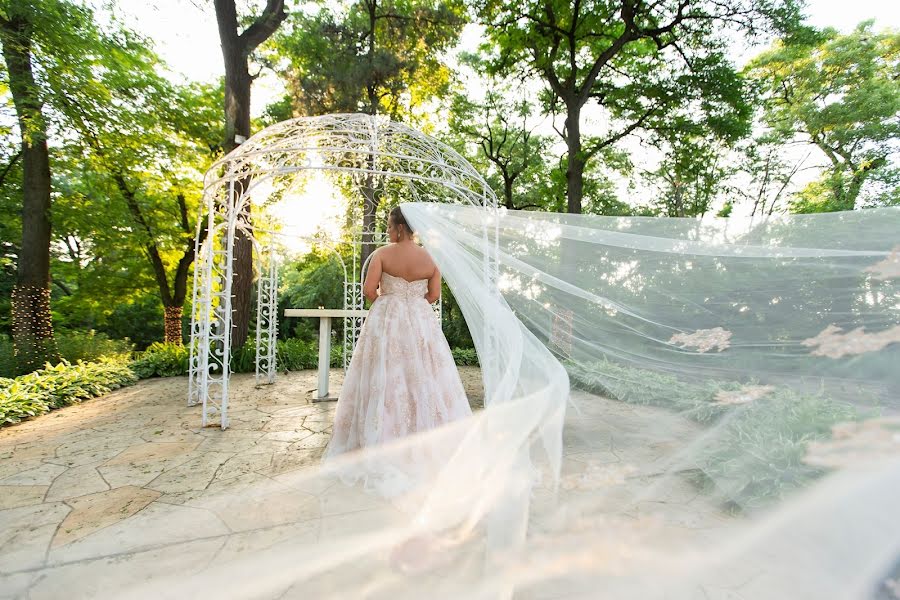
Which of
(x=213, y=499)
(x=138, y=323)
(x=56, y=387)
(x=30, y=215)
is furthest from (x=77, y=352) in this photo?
(x=138, y=323)

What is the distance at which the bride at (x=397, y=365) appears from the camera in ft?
10.7

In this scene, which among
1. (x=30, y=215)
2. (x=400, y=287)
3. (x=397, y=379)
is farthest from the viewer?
(x=30, y=215)

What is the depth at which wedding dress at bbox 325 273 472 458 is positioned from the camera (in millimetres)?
3242

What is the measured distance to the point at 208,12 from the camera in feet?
26.8

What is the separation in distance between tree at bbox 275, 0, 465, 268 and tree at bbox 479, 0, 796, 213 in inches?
72.7

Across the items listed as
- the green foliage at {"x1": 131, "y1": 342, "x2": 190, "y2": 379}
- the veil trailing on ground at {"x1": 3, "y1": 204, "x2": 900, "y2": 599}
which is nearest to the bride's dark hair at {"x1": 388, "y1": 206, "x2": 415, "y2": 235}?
the veil trailing on ground at {"x1": 3, "y1": 204, "x2": 900, "y2": 599}

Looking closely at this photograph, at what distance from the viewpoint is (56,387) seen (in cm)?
Result: 531

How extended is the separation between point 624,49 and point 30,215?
11.2 m

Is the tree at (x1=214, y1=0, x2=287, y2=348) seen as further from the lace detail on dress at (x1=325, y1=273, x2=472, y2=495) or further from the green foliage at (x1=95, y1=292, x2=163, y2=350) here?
the green foliage at (x1=95, y1=292, x2=163, y2=350)

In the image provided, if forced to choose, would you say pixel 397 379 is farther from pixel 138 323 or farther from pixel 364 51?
pixel 138 323

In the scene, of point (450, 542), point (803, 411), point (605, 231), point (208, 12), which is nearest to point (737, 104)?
point (605, 231)

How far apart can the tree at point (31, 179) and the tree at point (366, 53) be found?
13.4 ft

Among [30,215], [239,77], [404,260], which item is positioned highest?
[239,77]

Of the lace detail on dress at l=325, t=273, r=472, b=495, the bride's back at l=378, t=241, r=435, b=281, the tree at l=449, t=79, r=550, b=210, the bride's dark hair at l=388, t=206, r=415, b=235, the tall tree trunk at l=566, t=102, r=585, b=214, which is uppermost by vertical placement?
the tree at l=449, t=79, r=550, b=210
